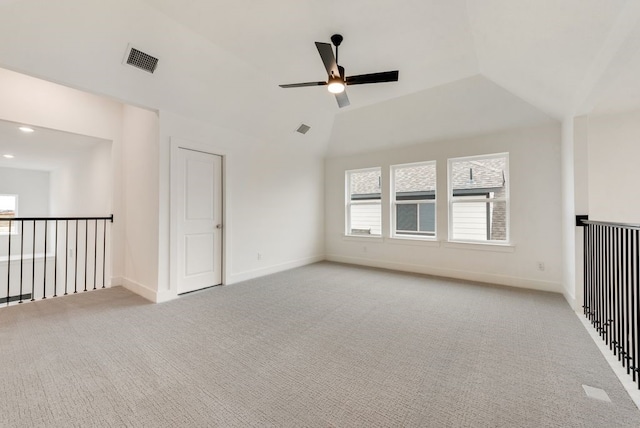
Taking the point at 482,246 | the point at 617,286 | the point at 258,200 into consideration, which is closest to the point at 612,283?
the point at 617,286

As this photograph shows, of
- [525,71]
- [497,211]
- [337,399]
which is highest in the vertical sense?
[525,71]

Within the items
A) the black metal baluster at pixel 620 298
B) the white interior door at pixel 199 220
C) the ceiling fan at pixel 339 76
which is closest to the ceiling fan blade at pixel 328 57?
the ceiling fan at pixel 339 76

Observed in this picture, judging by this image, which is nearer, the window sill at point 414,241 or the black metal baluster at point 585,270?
the black metal baluster at point 585,270

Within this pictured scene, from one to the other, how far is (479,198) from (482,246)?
0.80 meters

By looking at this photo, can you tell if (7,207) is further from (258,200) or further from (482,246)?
(482,246)

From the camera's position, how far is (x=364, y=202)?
579 centimetres

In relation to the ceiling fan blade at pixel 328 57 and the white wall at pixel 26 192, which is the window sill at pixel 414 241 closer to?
the ceiling fan blade at pixel 328 57

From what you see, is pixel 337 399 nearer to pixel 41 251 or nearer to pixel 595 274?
pixel 595 274

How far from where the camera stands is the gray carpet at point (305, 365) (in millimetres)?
1517

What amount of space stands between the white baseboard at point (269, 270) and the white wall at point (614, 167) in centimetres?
460

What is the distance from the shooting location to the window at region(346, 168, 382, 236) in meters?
5.66

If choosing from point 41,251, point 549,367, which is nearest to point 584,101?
point 549,367

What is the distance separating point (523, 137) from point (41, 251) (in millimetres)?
11665

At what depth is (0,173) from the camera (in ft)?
22.8
